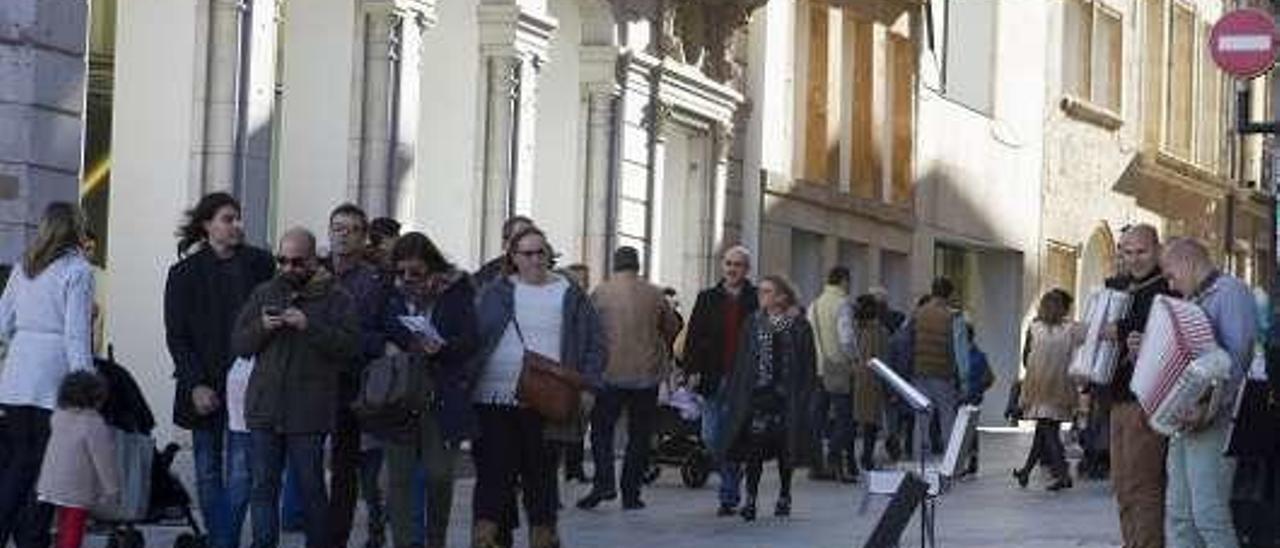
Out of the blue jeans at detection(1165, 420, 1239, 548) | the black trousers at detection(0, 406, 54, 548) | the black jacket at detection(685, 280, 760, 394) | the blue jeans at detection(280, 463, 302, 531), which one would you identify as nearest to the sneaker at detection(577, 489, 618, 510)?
the black jacket at detection(685, 280, 760, 394)

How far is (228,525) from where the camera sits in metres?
16.6

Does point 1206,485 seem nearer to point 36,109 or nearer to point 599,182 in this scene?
point 36,109

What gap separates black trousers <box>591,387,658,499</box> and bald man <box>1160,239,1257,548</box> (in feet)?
25.0

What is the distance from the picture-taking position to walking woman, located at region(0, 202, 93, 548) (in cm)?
1566

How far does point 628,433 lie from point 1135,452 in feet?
25.1

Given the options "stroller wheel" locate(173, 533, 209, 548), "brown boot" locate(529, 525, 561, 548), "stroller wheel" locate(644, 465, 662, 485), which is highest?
"stroller wheel" locate(644, 465, 662, 485)

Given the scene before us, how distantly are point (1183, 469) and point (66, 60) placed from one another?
8218 millimetres

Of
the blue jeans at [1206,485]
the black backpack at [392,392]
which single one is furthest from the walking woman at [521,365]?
the blue jeans at [1206,485]

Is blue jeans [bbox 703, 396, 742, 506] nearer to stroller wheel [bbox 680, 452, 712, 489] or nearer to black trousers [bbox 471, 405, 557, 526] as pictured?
stroller wheel [bbox 680, 452, 712, 489]

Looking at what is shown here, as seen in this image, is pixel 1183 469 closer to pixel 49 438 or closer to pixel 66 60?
pixel 49 438

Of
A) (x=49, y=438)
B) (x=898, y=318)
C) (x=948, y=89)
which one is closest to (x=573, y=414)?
(x=49, y=438)

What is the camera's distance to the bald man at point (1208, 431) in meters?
15.5

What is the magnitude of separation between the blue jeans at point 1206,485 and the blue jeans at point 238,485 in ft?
A: 13.9

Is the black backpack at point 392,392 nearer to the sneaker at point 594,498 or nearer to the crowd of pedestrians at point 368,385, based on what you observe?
the crowd of pedestrians at point 368,385
